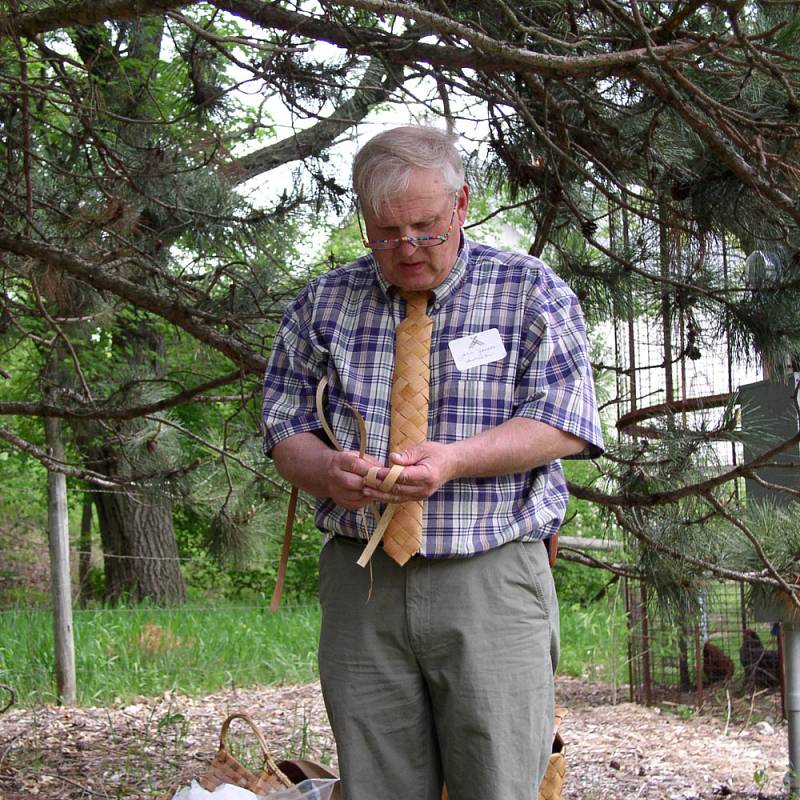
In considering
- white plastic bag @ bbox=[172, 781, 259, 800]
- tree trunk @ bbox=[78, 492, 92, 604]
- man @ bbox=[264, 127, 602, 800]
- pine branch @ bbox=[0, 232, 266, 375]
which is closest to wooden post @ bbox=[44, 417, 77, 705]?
pine branch @ bbox=[0, 232, 266, 375]

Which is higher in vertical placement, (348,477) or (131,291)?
(131,291)

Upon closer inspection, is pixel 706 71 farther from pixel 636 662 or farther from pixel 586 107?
pixel 636 662

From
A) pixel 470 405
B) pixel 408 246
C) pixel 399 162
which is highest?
pixel 399 162

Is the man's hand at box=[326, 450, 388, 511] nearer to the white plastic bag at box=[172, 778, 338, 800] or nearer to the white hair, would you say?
the white hair

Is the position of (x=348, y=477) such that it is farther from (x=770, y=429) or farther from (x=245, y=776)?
(x=770, y=429)

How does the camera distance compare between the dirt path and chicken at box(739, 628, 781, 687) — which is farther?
chicken at box(739, 628, 781, 687)

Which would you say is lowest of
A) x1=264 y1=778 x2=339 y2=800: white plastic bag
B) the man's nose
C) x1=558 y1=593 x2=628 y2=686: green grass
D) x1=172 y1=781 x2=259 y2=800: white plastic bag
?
x1=558 y1=593 x2=628 y2=686: green grass

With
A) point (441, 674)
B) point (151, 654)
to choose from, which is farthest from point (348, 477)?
point (151, 654)

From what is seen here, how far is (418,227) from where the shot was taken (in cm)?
191

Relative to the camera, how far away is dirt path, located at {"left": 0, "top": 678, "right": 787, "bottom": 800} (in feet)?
12.3

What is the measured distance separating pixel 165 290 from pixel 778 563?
2227 millimetres

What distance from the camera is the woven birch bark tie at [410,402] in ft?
6.05

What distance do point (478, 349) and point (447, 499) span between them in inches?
10.7

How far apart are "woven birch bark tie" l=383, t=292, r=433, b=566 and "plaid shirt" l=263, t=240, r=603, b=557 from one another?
2 centimetres
